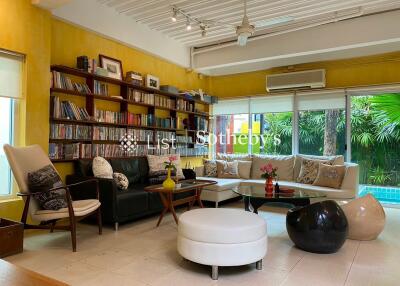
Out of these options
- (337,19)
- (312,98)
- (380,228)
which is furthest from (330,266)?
(312,98)

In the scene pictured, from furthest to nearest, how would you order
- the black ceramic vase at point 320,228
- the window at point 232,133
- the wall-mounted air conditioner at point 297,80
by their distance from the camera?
the window at point 232,133, the wall-mounted air conditioner at point 297,80, the black ceramic vase at point 320,228

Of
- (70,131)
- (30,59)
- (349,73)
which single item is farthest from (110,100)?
(349,73)

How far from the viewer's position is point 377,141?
17.7 ft

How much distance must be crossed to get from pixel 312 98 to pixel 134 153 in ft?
12.1

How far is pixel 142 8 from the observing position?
4.45 meters

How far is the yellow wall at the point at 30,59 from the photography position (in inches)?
128

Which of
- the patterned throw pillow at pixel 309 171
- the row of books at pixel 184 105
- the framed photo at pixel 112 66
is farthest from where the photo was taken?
the row of books at pixel 184 105

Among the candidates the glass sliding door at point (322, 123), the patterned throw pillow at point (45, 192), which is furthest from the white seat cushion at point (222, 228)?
the glass sliding door at point (322, 123)

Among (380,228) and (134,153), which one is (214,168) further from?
(380,228)

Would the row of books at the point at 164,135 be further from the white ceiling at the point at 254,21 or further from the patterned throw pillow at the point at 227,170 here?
the white ceiling at the point at 254,21

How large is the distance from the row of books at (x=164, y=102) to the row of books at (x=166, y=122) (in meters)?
0.25

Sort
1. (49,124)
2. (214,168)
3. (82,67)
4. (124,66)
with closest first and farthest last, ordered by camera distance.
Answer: (49,124) → (82,67) → (124,66) → (214,168)

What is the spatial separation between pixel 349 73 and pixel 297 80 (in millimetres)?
933

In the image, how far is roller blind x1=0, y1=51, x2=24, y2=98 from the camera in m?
3.29
